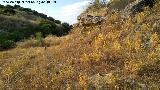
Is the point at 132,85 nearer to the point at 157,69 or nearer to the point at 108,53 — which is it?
the point at 157,69

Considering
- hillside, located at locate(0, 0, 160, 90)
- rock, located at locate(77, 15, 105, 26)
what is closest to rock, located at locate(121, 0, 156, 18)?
hillside, located at locate(0, 0, 160, 90)

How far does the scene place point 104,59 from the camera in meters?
13.9

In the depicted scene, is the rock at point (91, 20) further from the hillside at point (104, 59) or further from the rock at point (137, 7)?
the rock at point (137, 7)

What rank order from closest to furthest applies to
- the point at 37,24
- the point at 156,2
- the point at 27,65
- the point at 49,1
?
the point at 27,65 < the point at 156,2 < the point at 49,1 < the point at 37,24

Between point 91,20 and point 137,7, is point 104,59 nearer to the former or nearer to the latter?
point 137,7

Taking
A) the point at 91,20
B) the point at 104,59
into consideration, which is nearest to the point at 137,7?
the point at 91,20

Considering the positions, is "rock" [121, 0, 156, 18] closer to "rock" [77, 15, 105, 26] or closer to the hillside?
the hillside

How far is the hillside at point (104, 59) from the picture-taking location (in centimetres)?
1191

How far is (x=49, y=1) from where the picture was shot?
19750mm

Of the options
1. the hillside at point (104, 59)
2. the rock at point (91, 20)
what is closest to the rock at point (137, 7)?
the hillside at point (104, 59)

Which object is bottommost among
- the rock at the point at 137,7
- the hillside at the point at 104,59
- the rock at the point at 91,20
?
the hillside at the point at 104,59

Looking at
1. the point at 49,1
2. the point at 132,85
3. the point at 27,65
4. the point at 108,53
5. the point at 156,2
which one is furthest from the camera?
the point at 49,1

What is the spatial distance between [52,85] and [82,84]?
4.28ft

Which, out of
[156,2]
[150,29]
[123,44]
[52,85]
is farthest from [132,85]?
[156,2]
